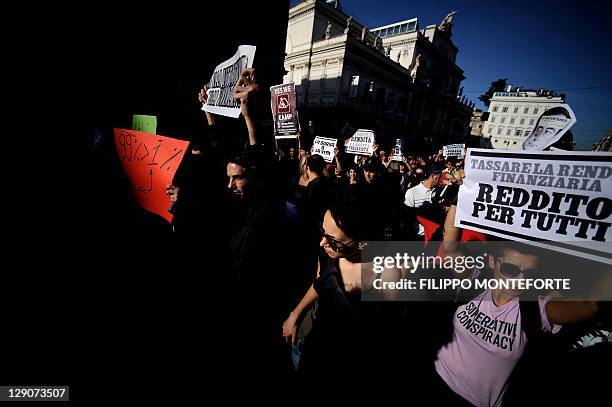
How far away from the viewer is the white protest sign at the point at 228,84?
7.45 feet

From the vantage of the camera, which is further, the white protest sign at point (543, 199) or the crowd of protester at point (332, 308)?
the crowd of protester at point (332, 308)

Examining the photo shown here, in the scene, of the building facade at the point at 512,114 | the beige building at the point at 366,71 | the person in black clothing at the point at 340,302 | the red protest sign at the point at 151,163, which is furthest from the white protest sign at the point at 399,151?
the building facade at the point at 512,114

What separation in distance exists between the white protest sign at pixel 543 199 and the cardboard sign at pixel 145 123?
2.89m

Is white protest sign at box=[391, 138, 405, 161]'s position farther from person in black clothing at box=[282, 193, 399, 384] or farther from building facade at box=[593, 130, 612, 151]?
person in black clothing at box=[282, 193, 399, 384]

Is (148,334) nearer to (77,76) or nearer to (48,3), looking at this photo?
(77,76)

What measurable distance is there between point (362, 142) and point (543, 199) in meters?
6.13

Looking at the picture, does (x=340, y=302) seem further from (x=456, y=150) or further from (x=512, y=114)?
(x=512, y=114)

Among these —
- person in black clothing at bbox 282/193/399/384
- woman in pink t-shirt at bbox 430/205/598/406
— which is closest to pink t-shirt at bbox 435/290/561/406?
woman in pink t-shirt at bbox 430/205/598/406

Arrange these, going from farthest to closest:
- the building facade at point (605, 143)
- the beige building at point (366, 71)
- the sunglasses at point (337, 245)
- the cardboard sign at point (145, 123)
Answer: the beige building at point (366, 71) < the building facade at point (605, 143) < the cardboard sign at point (145, 123) < the sunglasses at point (337, 245)

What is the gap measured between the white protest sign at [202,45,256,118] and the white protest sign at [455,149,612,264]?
2.13 metres

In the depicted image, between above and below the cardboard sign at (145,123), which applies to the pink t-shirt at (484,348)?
below

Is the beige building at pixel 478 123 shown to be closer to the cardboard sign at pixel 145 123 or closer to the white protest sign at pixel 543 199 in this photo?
the white protest sign at pixel 543 199

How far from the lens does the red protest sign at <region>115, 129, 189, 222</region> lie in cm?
209

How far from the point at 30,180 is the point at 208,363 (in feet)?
8.69
